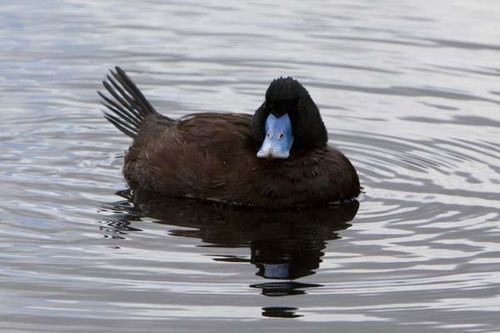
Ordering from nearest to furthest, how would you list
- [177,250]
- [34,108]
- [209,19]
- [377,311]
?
1. [377,311]
2. [177,250]
3. [34,108]
4. [209,19]

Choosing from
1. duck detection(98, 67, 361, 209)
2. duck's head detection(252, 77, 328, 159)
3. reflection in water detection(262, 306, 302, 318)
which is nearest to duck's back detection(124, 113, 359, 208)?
duck detection(98, 67, 361, 209)

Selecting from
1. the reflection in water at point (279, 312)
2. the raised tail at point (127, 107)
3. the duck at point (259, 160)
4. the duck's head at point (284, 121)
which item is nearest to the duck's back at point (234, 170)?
the duck at point (259, 160)

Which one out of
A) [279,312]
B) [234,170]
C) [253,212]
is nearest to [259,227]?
Result: [253,212]

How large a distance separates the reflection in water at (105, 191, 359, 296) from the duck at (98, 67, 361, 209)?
0.09 metres

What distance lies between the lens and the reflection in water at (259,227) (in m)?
8.29

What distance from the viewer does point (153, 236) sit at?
8656 mm

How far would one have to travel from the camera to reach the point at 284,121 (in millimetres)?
9430

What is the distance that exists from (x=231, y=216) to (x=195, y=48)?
4.71 meters

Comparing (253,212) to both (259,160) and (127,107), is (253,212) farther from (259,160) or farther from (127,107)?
(127,107)

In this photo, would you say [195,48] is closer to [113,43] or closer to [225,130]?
[113,43]

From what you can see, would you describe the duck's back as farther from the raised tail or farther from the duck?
the raised tail

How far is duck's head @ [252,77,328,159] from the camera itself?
9375 mm

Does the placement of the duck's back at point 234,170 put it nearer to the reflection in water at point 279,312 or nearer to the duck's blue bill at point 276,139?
the duck's blue bill at point 276,139

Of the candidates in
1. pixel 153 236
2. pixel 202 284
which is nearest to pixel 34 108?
pixel 153 236
